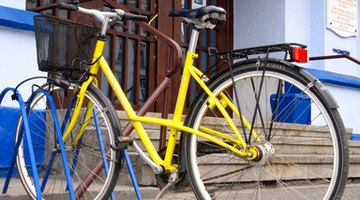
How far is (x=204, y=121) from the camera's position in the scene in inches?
117

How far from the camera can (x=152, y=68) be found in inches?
227

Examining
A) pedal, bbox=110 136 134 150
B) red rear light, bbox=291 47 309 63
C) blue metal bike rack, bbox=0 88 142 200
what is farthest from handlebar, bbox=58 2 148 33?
red rear light, bbox=291 47 309 63

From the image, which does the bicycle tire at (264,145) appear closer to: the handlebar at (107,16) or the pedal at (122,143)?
the pedal at (122,143)

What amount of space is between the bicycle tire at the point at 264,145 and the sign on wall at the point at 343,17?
12.9 ft

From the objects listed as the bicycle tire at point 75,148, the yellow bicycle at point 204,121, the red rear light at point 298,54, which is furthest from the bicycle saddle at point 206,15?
the bicycle tire at point 75,148

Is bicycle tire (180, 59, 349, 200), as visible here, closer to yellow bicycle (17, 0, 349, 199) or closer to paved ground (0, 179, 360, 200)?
yellow bicycle (17, 0, 349, 199)

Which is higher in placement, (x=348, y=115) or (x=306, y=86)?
(x=306, y=86)

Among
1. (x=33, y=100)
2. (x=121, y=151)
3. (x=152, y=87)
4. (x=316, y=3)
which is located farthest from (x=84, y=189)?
(x=316, y=3)

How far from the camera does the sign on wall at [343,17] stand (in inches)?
269

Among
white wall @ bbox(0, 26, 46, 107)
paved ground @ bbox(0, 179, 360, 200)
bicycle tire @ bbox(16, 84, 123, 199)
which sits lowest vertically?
paved ground @ bbox(0, 179, 360, 200)

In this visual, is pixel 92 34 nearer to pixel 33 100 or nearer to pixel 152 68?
pixel 33 100

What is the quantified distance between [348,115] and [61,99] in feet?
13.9

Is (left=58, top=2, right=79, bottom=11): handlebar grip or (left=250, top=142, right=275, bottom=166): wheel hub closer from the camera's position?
(left=250, top=142, right=275, bottom=166): wheel hub

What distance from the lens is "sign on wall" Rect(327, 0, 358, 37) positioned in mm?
6840
